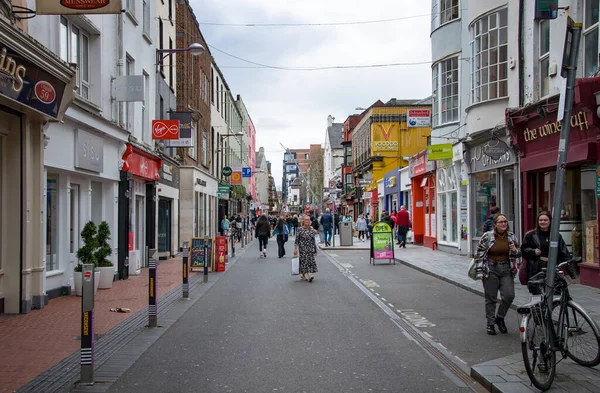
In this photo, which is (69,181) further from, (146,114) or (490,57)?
(490,57)

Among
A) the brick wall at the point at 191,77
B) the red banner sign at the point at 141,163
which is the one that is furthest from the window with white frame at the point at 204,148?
the red banner sign at the point at 141,163

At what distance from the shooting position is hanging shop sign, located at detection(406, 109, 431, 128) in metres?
25.5

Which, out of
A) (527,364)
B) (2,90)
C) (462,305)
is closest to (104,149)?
(2,90)

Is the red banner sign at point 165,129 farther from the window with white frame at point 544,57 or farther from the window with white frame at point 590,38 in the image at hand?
the window with white frame at point 590,38

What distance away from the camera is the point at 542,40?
601 inches

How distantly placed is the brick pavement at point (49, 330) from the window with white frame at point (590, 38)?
33.3 feet

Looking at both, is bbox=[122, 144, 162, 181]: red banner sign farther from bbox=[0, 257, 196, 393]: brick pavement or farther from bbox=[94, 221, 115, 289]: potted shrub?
bbox=[0, 257, 196, 393]: brick pavement

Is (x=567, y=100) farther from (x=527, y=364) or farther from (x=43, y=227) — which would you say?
(x=43, y=227)

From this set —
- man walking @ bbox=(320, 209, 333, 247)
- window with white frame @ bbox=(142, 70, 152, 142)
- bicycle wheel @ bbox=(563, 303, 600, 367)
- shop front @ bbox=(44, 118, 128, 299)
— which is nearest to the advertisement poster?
window with white frame @ bbox=(142, 70, 152, 142)

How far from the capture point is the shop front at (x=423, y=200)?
27.0m

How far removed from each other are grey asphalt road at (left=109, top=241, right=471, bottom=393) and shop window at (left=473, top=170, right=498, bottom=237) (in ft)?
28.9

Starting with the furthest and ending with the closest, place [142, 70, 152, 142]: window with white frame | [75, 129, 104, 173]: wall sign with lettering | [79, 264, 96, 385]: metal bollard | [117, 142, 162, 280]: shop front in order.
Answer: [142, 70, 152, 142]: window with white frame < [117, 142, 162, 280]: shop front < [75, 129, 104, 173]: wall sign with lettering < [79, 264, 96, 385]: metal bollard

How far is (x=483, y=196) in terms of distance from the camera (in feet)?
66.4

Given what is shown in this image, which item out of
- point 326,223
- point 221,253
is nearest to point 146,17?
point 221,253
